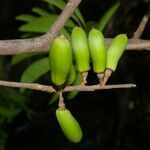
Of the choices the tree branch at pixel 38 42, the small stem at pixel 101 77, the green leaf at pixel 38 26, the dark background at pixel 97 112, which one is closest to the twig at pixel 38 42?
the tree branch at pixel 38 42

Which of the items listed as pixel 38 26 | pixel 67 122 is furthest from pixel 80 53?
pixel 38 26

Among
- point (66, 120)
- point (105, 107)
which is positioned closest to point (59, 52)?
point (66, 120)

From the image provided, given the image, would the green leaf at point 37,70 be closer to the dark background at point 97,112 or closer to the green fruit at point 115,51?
the green fruit at point 115,51

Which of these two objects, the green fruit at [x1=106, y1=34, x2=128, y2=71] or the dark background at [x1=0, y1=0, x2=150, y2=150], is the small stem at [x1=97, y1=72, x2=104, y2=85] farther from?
the dark background at [x1=0, y1=0, x2=150, y2=150]

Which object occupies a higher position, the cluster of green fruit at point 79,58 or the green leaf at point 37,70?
the cluster of green fruit at point 79,58

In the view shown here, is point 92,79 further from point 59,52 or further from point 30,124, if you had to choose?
point 59,52

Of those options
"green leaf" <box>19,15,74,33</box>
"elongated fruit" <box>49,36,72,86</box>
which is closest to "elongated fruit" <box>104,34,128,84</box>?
"elongated fruit" <box>49,36,72,86</box>
